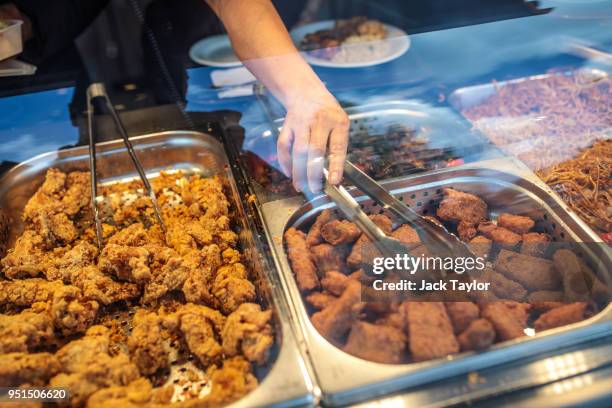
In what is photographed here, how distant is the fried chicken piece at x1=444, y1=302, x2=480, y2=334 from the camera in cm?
150

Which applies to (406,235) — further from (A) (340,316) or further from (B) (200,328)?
(B) (200,328)

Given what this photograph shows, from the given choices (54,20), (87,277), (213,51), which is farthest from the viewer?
(213,51)

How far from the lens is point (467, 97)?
10.1ft

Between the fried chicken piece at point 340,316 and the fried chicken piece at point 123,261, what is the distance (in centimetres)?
81

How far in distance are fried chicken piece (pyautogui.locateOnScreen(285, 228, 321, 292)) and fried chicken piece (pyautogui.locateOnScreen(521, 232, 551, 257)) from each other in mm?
884

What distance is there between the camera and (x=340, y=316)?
1566mm

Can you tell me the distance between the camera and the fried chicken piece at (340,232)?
180 centimetres

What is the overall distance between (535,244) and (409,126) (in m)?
1.10

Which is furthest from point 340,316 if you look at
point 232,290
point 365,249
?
point 232,290

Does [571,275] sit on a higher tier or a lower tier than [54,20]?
lower

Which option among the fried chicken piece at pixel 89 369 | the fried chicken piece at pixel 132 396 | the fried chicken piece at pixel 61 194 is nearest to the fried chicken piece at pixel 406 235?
the fried chicken piece at pixel 132 396

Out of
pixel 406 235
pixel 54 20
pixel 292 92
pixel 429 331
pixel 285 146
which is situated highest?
pixel 54 20

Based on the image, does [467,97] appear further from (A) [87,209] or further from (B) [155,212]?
(A) [87,209]

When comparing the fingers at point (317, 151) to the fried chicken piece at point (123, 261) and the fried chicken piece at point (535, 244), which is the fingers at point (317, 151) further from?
the fried chicken piece at point (535, 244)
